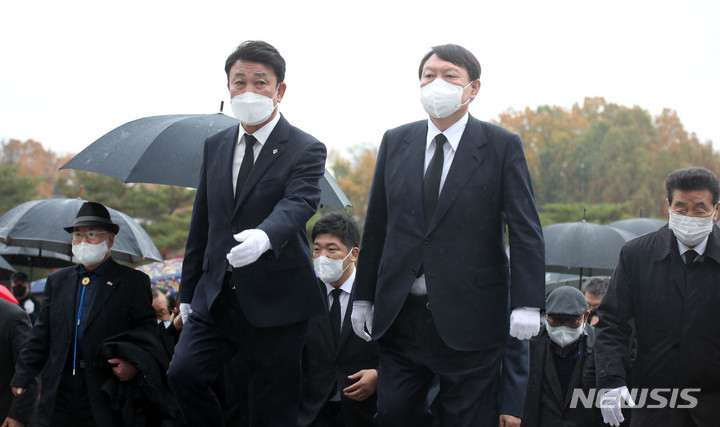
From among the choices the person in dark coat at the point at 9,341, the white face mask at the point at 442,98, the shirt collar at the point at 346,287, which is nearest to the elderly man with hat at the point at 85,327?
the person in dark coat at the point at 9,341

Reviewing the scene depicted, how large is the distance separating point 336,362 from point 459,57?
2377 mm

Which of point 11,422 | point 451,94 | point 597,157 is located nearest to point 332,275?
point 451,94

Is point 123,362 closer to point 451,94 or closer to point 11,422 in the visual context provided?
point 11,422

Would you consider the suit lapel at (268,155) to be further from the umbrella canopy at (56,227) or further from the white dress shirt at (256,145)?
the umbrella canopy at (56,227)

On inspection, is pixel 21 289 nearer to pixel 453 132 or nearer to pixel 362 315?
pixel 362 315

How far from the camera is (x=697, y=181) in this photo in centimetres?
475

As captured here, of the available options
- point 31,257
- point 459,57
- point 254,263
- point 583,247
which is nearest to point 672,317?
point 459,57

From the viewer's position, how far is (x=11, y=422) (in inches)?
232

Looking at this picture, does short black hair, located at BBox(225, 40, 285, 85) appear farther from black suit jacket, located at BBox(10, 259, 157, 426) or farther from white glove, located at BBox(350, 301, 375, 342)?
black suit jacket, located at BBox(10, 259, 157, 426)

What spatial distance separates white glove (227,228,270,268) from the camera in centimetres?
367

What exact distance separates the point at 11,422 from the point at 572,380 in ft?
14.6

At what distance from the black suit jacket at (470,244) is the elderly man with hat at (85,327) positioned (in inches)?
95.2

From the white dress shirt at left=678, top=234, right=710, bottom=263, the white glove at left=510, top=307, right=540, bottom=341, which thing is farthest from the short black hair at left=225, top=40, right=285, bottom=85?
the white dress shirt at left=678, top=234, right=710, bottom=263

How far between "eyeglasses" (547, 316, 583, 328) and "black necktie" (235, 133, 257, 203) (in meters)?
3.39
